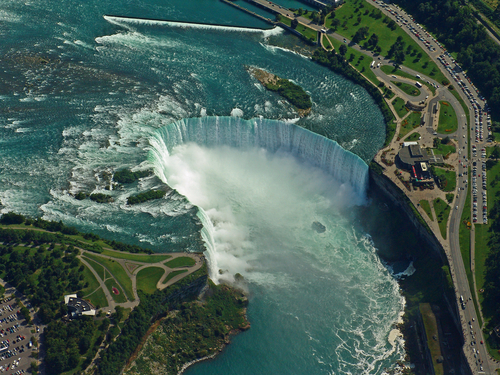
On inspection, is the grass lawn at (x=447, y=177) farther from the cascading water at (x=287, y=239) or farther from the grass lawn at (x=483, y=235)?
the cascading water at (x=287, y=239)

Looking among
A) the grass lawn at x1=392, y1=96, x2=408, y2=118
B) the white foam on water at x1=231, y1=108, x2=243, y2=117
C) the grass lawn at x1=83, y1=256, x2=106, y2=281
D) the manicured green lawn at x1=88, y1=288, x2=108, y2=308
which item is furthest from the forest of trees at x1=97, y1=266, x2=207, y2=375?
the grass lawn at x1=392, y1=96, x2=408, y2=118

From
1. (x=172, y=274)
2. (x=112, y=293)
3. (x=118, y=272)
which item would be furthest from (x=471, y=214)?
(x=112, y=293)

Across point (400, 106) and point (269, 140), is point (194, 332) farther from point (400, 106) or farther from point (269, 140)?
point (400, 106)

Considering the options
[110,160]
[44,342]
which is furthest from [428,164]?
[44,342]

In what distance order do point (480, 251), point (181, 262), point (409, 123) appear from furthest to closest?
point (409, 123) < point (480, 251) < point (181, 262)

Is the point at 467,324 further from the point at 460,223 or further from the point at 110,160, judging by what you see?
the point at 110,160

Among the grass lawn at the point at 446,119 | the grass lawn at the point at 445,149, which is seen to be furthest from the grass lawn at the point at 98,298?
the grass lawn at the point at 446,119
